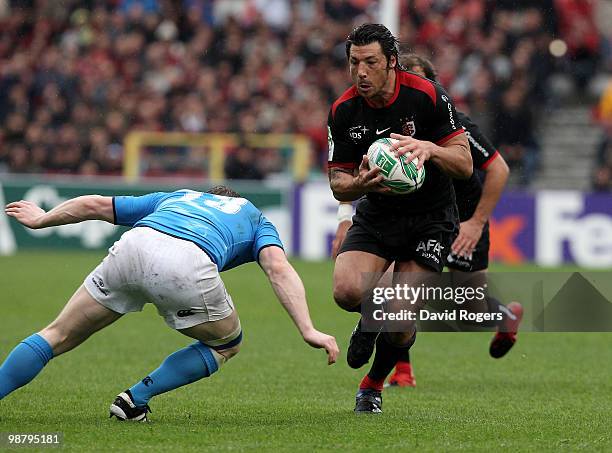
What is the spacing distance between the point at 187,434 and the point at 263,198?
1503 centimetres

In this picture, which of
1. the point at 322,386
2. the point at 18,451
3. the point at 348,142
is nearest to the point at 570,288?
the point at 322,386

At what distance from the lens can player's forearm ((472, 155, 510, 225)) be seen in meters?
8.52

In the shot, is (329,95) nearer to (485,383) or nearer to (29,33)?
(29,33)

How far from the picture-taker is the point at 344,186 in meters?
7.13

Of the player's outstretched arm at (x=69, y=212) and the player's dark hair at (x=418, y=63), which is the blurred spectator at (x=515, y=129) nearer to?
the player's dark hair at (x=418, y=63)

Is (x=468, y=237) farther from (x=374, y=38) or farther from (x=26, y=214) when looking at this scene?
(x=26, y=214)

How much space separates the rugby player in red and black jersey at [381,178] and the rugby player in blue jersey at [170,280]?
2.87 feet

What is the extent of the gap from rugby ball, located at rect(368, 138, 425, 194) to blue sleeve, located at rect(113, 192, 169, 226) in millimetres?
1209

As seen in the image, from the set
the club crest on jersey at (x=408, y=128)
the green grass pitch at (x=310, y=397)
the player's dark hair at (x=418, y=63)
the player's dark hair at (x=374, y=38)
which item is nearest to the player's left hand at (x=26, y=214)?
the green grass pitch at (x=310, y=397)

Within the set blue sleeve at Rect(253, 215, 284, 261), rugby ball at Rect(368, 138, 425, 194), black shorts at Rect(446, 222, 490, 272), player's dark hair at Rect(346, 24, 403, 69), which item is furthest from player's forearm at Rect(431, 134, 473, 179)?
black shorts at Rect(446, 222, 490, 272)

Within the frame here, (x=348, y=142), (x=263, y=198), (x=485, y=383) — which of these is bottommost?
(x=263, y=198)

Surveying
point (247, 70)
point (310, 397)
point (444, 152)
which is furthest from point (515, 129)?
point (444, 152)

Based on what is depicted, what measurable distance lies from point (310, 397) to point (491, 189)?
199 centimetres

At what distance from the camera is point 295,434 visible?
20.5ft
